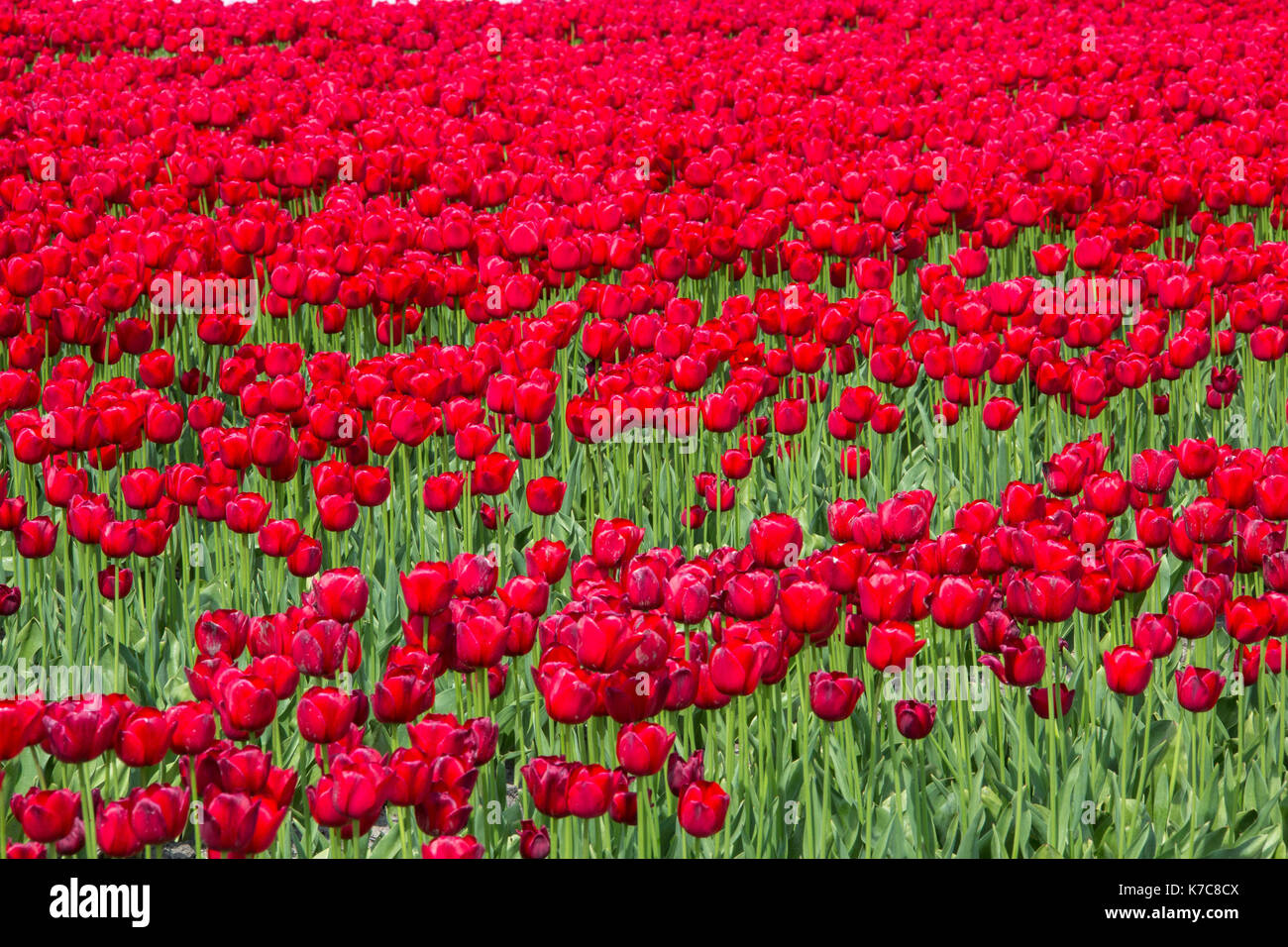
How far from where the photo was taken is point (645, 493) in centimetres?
541

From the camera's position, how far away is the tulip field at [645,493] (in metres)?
2.98

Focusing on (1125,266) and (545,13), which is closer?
(1125,266)

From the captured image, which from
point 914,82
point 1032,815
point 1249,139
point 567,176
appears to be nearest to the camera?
point 1032,815

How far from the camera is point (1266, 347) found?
5.49m

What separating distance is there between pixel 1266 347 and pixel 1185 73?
25.4 feet

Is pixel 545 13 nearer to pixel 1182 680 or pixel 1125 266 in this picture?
pixel 1125 266

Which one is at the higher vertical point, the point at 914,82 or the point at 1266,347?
the point at 914,82

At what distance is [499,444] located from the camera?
572cm

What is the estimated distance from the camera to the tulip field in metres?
2.98

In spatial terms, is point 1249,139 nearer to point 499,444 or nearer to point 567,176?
point 567,176

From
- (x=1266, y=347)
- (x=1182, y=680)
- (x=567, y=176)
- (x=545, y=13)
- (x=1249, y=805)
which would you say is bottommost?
(x=1249, y=805)

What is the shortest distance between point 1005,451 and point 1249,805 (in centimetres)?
216
